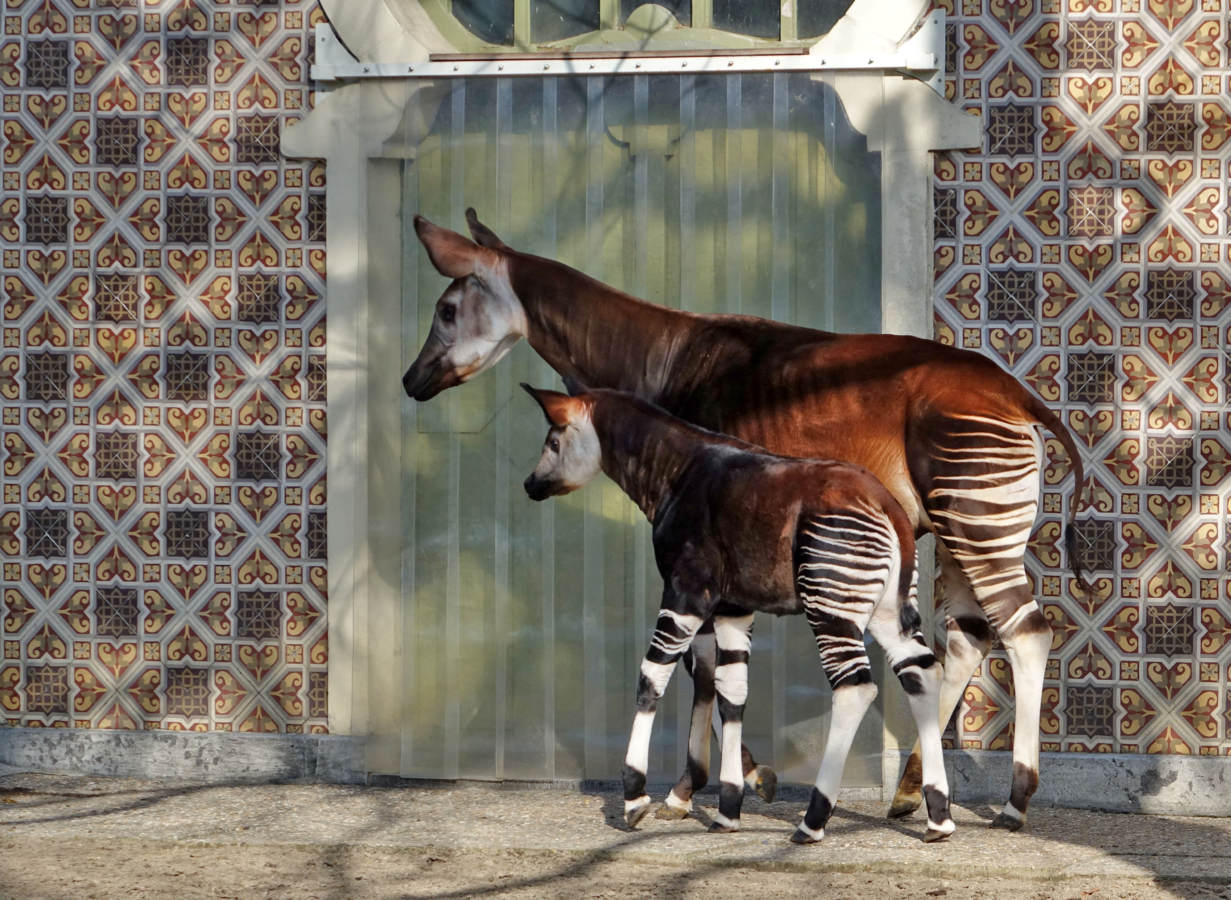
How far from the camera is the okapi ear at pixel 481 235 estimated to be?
5.88 metres

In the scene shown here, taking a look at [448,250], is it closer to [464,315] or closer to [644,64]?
[464,315]

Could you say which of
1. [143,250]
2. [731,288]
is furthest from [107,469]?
[731,288]

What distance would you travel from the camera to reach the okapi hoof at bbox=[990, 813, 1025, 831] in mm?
5496

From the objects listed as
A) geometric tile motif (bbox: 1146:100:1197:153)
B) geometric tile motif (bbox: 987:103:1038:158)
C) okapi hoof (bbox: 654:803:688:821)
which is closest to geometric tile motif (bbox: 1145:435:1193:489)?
geometric tile motif (bbox: 1146:100:1197:153)

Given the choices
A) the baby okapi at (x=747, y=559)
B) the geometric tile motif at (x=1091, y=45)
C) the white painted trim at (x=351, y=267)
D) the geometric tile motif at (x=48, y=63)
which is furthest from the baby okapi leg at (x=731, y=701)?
the geometric tile motif at (x=48, y=63)

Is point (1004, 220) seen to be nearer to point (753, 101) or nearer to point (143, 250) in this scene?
point (753, 101)

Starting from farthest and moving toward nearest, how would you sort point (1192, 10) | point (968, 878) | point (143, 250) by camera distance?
point (143, 250) < point (1192, 10) < point (968, 878)

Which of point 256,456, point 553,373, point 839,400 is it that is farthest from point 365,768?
point 839,400

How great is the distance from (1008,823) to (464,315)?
2.87m

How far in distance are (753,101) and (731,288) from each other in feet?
2.65

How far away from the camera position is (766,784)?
582cm

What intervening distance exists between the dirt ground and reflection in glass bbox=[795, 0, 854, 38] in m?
3.60

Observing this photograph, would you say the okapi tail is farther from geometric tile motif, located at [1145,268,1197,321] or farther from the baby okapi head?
the baby okapi head

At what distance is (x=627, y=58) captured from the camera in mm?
6348
